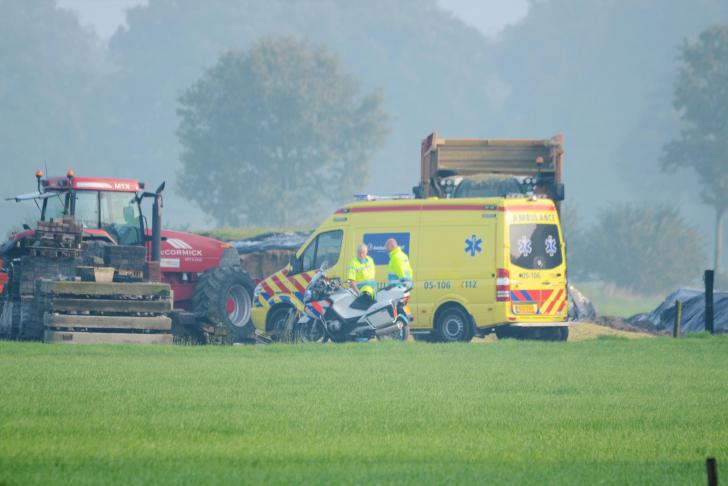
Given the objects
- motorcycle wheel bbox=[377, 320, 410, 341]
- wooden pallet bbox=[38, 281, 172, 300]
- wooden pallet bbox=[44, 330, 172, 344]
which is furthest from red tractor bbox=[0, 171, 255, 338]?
motorcycle wheel bbox=[377, 320, 410, 341]

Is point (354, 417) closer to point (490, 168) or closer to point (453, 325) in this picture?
point (453, 325)

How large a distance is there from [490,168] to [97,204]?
8.30m

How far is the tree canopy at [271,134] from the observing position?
255ft

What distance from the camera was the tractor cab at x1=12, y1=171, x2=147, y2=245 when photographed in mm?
26906

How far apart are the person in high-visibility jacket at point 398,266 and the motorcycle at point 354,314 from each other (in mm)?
117

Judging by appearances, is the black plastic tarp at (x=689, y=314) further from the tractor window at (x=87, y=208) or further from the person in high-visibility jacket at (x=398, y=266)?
the tractor window at (x=87, y=208)

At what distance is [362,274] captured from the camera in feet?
83.5

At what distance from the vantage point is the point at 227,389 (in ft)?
54.2

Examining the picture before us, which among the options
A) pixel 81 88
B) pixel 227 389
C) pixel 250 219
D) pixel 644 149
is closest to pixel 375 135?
pixel 250 219

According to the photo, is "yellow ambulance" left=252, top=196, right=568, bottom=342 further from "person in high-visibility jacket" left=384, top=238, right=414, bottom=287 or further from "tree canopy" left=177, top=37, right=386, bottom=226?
"tree canopy" left=177, top=37, right=386, bottom=226

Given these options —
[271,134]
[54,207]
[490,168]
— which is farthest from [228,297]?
[271,134]

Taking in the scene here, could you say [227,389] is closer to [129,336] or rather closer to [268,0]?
[129,336]

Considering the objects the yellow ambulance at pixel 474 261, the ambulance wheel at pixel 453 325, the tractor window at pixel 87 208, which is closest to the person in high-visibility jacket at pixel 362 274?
the yellow ambulance at pixel 474 261

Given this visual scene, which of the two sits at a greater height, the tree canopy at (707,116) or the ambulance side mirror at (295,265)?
the tree canopy at (707,116)
